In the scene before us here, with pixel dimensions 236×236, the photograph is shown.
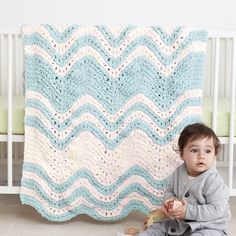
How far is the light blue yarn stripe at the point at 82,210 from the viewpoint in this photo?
Answer: 222 centimetres

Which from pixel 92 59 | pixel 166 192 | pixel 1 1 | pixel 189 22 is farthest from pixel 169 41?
pixel 1 1

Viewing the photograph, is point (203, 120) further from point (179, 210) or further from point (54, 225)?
point (54, 225)

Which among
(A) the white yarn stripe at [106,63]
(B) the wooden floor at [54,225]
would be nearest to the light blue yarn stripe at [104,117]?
(A) the white yarn stripe at [106,63]

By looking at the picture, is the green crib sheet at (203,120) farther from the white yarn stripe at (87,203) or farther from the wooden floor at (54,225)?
the wooden floor at (54,225)

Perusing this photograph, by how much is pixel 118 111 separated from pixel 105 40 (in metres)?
0.25

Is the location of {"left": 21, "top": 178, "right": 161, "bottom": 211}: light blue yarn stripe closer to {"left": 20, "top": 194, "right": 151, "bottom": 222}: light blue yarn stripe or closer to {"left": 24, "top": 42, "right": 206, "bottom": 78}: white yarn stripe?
{"left": 20, "top": 194, "right": 151, "bottom": 222}: light blue yarn stripe

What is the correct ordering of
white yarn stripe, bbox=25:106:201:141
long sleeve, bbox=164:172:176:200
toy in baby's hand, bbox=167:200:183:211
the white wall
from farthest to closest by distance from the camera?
1. the white wall
2. white yarn stripe, bbox=25:106:201:141
3. long sleeve, bbox=164:172:176:200
4. toy in baby's hand, bbox=167:200:183:211

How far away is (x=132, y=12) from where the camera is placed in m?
2.94

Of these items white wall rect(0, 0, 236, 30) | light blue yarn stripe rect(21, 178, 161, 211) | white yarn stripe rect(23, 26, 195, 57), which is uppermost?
white wall rect(0, 0, 236, 30)

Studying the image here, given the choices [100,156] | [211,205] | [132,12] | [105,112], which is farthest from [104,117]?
[132,12]

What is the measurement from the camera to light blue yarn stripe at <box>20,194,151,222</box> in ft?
7.27

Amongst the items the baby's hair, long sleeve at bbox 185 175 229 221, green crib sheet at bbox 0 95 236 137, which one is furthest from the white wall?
long sleeve at bbox 185 175 229 221

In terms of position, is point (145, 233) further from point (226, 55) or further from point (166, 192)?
point (226, 55)

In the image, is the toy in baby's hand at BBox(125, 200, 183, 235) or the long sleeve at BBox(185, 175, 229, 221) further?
the toy in baby's hand at BBox(125, 200, 183, 235)
